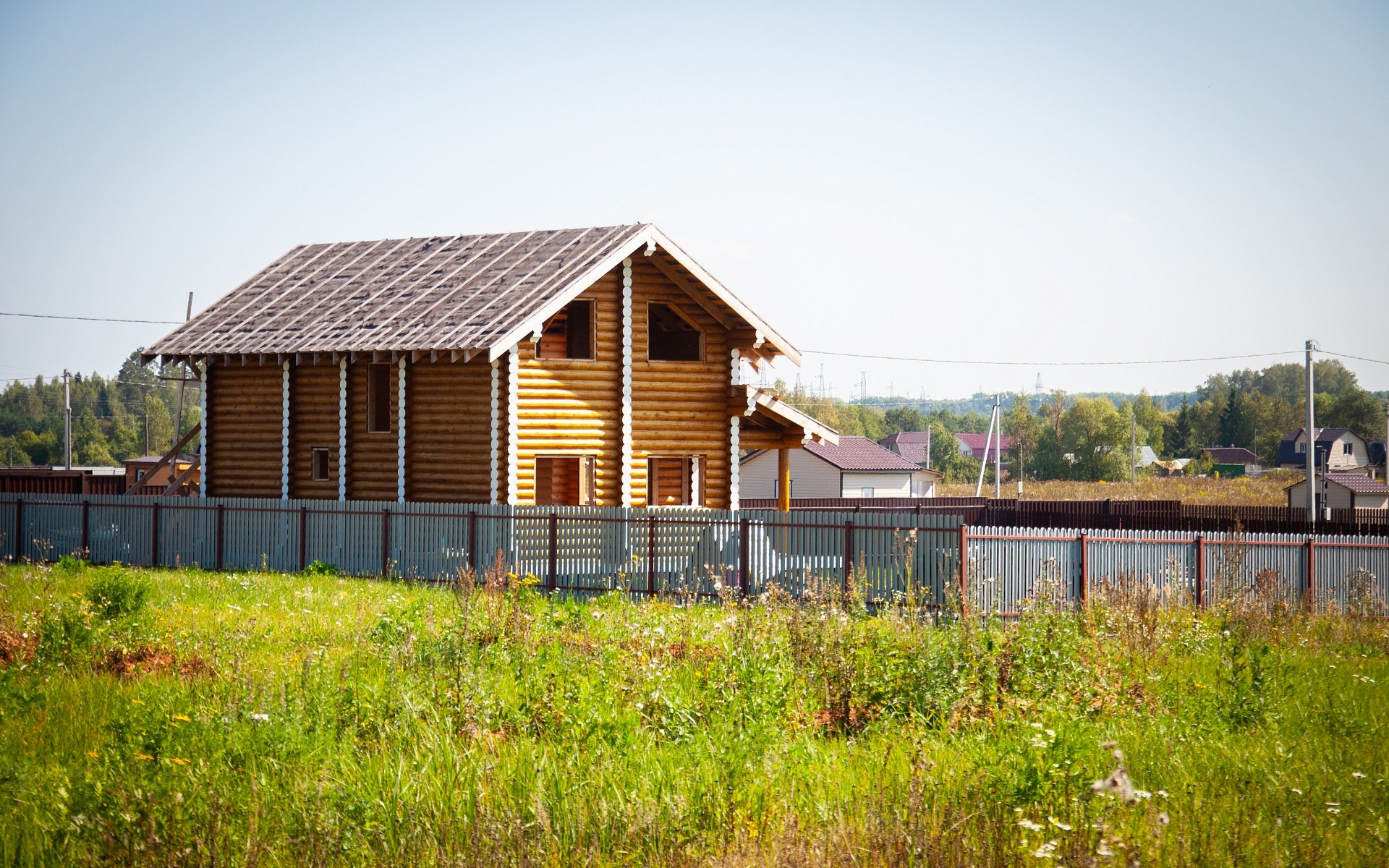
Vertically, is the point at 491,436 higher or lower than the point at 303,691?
higher

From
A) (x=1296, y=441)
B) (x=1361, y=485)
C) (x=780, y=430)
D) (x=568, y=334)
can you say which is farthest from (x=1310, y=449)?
(x=1296, y=441)

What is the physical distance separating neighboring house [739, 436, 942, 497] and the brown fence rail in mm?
19474

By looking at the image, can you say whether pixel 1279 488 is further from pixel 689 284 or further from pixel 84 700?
pixel 84 700

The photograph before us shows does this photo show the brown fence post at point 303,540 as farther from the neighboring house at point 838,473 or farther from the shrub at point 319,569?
the neighboring house at point 838,473

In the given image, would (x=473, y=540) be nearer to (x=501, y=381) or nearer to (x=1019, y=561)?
(x=501, y=381)

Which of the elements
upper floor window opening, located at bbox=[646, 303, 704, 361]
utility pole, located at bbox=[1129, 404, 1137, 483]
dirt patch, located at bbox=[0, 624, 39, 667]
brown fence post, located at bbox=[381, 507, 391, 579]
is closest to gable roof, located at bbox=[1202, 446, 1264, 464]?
utility pole, located at bbox=[1129, 404, 1137, 483]

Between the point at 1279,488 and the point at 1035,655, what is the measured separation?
82835 mm

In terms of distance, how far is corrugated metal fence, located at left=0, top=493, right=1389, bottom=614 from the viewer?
18.8m

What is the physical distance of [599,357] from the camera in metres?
26.0

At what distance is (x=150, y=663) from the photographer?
1211 centimetres

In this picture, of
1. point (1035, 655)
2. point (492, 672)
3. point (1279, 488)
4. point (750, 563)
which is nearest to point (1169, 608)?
point (750, 563)

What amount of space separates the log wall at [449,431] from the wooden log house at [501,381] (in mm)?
36

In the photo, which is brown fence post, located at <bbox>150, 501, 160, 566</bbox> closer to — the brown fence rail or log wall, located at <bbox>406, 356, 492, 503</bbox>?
log wall, located at <bbox>406, 356, 492, 503</bbox>

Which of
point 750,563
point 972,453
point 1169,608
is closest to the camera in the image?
point 1169,608
